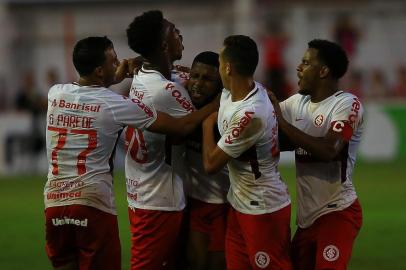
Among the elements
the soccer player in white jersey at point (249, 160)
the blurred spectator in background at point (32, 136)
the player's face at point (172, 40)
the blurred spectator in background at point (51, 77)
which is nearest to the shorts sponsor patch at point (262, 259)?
the soccer player in white jersey at point (249, 160)

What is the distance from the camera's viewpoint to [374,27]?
2597cm

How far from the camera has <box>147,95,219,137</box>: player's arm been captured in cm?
740

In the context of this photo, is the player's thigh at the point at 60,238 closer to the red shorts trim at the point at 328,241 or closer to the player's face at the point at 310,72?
the red shorts trim at the point at 328,241

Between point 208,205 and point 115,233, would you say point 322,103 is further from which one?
point 115,233

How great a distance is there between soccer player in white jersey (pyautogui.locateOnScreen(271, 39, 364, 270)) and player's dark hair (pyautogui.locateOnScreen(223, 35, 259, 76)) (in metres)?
0.58

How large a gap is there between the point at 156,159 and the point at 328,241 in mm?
1491

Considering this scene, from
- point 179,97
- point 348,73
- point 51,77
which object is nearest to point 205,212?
point 179,97

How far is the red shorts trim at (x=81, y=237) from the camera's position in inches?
288

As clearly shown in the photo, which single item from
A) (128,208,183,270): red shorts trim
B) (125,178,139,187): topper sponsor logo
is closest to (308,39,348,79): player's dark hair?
(128,208,183,270): red shorts trim

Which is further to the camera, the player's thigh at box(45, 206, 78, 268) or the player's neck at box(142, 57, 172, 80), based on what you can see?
the player's neck at box(142, 57, 172, 80)

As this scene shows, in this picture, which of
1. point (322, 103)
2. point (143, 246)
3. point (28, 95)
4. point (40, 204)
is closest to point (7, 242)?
point (40, 204)

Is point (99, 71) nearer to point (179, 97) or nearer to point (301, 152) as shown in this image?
point (179, 97)

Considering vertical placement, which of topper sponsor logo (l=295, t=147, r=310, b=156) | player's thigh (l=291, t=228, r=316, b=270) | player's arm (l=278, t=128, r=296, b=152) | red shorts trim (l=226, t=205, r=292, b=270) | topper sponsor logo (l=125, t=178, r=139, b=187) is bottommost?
player's thigh (l=291, t=228, r=316, b=270)

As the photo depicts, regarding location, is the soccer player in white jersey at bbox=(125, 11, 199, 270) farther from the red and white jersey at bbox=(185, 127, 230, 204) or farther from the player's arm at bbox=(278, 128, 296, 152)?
the player's arm at bbox=(278, 128, 296, 152)
